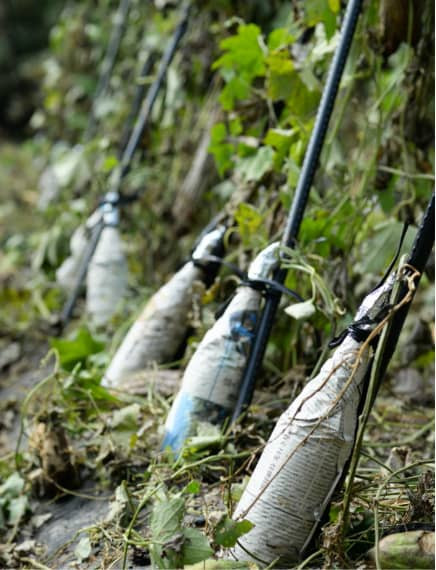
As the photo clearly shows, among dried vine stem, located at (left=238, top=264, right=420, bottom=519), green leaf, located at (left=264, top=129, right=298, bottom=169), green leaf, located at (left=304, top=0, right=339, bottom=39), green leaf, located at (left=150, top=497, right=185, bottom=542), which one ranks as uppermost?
green leaf, located at (left=304, top=0, right=339, bottom=39)

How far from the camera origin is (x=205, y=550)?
1.01 meters

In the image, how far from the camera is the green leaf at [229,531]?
103 cm

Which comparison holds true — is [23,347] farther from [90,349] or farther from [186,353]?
[186,353]

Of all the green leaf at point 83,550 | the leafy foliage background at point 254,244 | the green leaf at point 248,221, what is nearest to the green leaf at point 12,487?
the leafy foliage background at point 254,244

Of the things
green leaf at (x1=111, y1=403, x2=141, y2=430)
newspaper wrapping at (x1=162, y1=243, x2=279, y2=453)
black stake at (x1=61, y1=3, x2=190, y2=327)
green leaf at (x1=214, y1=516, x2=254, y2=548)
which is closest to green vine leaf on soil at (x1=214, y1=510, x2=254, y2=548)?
green leaf at (x1=214, y1=516, x2=254, y2=548)

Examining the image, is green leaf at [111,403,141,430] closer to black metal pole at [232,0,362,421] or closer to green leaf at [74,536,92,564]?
black metal pole at [232,0,362,421]

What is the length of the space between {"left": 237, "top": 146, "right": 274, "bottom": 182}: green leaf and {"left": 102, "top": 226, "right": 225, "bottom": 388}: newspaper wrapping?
15 cm

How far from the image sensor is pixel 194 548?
101 centimetres

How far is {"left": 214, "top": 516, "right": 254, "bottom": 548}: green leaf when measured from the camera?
103 cm

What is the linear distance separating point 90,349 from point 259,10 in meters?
1.16

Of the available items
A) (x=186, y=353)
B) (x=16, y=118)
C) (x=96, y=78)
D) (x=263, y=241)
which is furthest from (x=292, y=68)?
(x=16, y=118)

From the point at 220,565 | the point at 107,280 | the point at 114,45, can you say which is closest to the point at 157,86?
the point at 107,280

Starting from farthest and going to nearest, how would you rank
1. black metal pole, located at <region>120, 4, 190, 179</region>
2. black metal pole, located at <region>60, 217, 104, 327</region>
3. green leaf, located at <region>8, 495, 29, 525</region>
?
black metal pole, located at <region>120, 4, 190, 179</region>
black metal pole, located at <region>60, 217, 104, 327</region>
green leaf, located at <region>8, 495, 29, 525</region>

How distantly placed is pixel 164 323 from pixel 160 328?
0.02m
